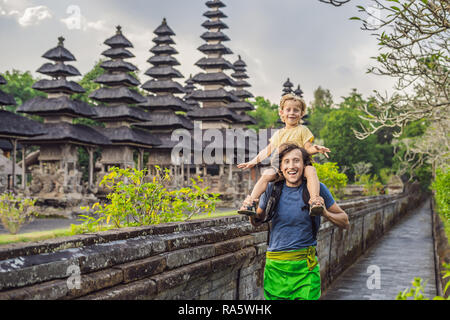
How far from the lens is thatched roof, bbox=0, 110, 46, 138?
25.2 m

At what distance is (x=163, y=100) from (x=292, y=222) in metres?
39.7

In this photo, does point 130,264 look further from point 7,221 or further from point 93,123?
point 93,123

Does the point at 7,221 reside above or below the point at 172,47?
below

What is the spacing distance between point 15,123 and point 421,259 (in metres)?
19.7

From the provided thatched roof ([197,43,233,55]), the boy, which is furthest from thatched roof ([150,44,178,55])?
the boy

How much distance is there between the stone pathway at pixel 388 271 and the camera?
415 inches

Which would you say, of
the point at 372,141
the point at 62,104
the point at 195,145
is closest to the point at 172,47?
the point at 195,145

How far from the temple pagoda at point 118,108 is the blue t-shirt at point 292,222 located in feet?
110

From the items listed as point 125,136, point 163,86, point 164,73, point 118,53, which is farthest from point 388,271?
point 164,73

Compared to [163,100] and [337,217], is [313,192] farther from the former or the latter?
[163,100]

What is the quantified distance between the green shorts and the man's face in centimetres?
59

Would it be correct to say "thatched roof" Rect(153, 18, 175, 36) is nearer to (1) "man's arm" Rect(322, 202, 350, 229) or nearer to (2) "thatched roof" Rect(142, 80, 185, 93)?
(2) "thatched roof" Rect(142, 80, 185, 93)

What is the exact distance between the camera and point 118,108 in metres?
37.4

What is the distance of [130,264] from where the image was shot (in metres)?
3.99
